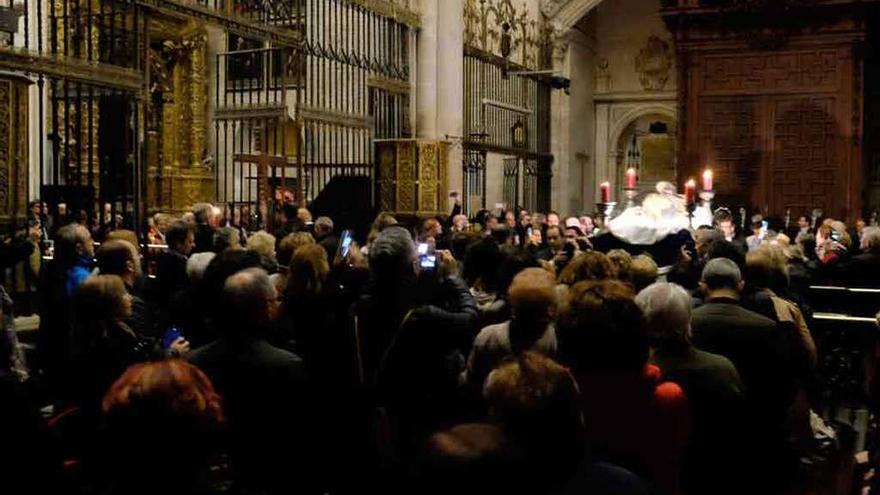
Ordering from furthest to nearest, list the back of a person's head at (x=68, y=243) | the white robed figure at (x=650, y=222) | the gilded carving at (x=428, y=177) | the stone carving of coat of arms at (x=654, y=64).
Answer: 1. the stone carving of coat of arms at (x=654, y=64)
2. the gilded carving at (x=428, y=177)
3. the white robed figure at (x=650, y=222)
4. the back of a person's head at (x=68, y=243)

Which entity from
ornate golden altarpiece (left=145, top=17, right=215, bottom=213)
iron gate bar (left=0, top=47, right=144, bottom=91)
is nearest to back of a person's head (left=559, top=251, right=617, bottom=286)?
iron gate bar (left=0, top=47, right=144, bottom=91)

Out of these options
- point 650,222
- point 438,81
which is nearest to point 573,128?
point 438,81

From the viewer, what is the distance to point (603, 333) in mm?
2760

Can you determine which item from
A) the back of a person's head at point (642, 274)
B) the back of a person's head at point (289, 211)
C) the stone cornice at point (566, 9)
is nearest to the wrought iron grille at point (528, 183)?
the stone cornice at point (566, 9)

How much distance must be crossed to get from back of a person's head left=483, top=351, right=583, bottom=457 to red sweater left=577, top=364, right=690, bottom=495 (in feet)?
2.15

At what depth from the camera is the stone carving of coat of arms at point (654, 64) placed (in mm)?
20875

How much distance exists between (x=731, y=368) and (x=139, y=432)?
208cm

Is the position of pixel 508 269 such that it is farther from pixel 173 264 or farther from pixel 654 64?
pixel 654 64

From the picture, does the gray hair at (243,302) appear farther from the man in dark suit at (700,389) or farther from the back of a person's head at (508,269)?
the back of a person's head at (508,269)

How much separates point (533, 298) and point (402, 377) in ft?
2.33

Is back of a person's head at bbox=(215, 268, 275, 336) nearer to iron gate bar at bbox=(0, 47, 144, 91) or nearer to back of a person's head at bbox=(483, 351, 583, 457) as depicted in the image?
back of a person's head at bbox=(483, 351, 583, 457)

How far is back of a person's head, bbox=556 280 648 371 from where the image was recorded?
2.75 m

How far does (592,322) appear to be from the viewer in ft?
9.12

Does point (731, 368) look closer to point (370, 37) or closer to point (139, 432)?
point (139, 432)
